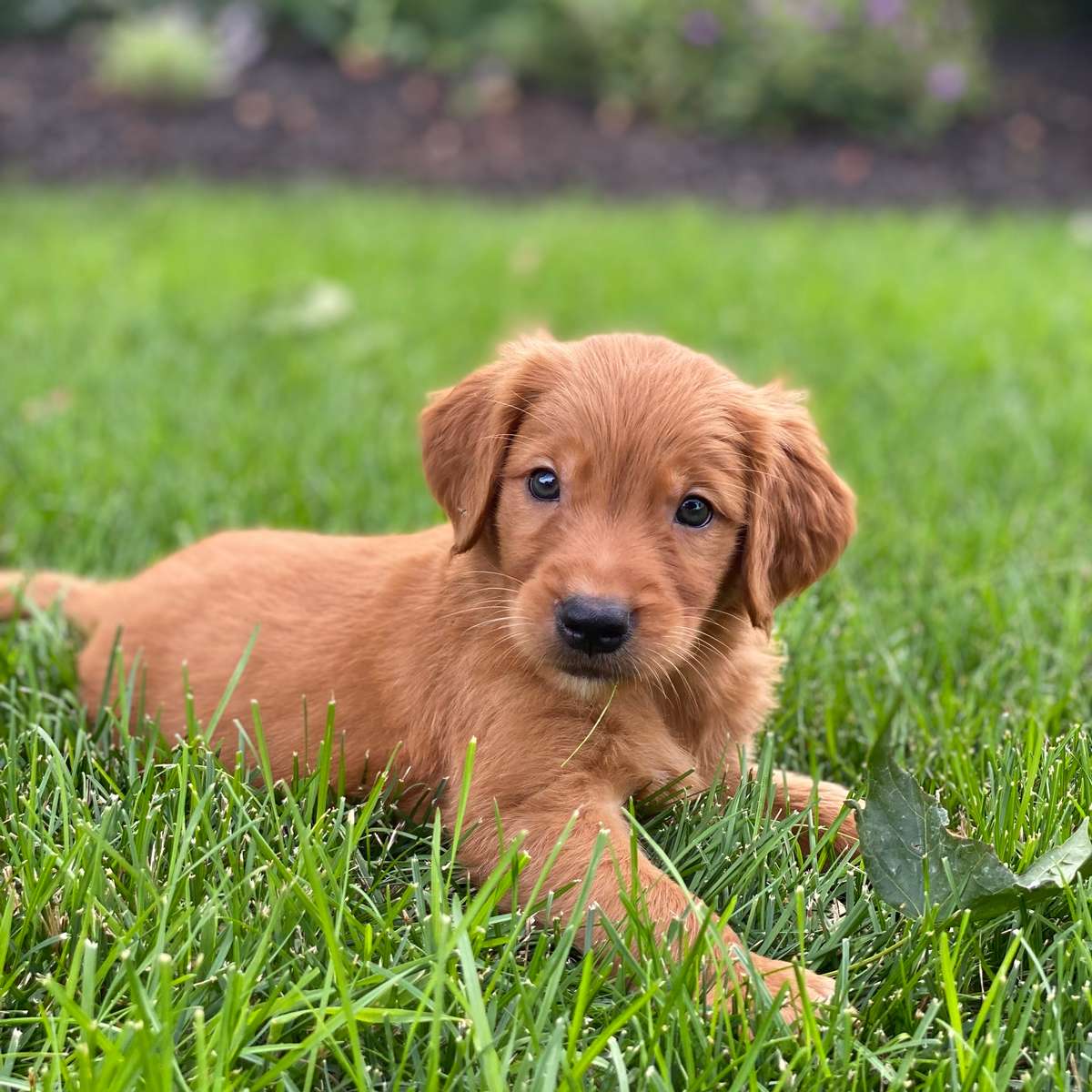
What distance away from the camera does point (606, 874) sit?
2.33 metres

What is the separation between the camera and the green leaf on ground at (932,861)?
7.47 feet

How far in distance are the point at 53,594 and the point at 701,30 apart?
9.88 meters

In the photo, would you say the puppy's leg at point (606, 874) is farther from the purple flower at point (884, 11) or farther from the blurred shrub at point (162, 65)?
the purple flower at point (884, 11)

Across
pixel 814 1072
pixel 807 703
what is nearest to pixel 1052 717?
pixel 807 703

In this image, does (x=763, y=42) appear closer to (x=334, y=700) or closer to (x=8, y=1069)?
(x=334, y=700)

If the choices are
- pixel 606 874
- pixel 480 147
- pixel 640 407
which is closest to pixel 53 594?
pixel 640 407

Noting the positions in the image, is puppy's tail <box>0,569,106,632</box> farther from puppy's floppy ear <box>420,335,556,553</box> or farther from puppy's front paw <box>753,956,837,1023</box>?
puppy's front paw <box>753,956,837,1023</box>

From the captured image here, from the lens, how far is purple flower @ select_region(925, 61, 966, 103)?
11.5 metres

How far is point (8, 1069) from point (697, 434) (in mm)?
1660

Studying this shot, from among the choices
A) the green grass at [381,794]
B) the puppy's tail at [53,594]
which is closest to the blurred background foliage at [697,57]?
the green grass at [381,794]

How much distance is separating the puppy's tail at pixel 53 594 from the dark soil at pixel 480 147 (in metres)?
7.51

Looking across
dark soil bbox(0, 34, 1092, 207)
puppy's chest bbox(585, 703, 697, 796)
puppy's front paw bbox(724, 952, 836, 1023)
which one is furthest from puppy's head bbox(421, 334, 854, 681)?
dark soil bbox(0, 34, 1092, 207)

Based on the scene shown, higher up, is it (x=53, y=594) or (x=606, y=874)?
(x=606, y=874)

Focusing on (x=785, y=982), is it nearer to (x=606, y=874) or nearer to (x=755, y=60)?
(x=606, y=874)
